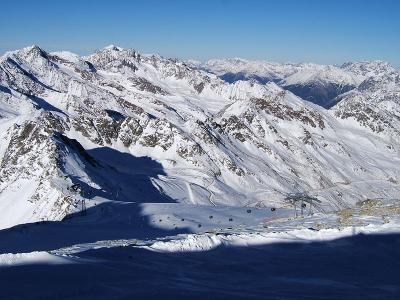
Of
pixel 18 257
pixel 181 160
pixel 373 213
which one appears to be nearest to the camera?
pixel 18 257

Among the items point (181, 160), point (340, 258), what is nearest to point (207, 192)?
point (181, 160)

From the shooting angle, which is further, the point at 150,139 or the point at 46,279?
the point at 150,139

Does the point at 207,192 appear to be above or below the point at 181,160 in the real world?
below

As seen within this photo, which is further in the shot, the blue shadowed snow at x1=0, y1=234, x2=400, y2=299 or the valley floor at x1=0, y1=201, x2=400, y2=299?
the valley floor at x1=0, y1=201, x2=400, y2=299

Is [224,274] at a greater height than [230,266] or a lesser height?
lesser

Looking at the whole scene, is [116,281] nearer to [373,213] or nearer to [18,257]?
[18,257]

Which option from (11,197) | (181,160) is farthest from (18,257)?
(181,160)

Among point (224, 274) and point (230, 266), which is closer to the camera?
point (224, 274)

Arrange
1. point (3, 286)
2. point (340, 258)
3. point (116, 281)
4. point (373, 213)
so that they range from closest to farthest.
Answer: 1. point (3, 286)
2. point (116, 281)
3. point (340, 258)
4. point (373, 213)

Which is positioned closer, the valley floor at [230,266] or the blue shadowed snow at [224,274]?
the blue shadowed snow at [224,274]

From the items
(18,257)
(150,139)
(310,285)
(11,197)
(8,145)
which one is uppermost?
(150,139)
